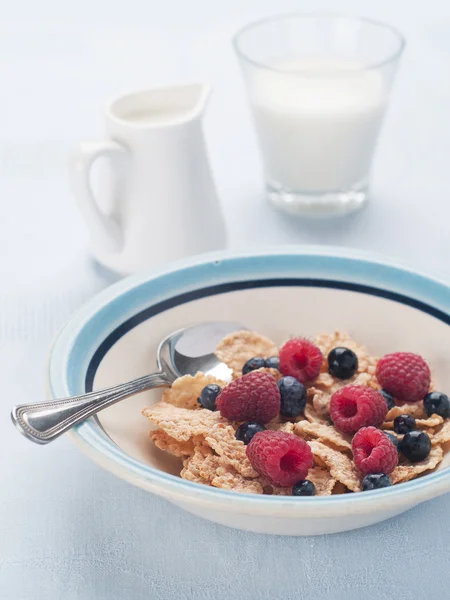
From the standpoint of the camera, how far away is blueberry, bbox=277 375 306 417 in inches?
42.3

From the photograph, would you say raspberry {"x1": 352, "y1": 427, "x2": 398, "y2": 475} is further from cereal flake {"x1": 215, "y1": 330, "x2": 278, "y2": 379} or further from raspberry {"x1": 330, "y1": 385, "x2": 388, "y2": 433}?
cereal flake {"x1": 215, "y1": 330, "x2": 278, "y2": 379}

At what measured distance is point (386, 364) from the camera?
1.12 metres

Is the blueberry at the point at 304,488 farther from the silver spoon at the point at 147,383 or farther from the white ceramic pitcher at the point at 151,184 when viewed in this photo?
the white ceramic pitcher at the point at 151,184

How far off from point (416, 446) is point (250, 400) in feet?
0.64

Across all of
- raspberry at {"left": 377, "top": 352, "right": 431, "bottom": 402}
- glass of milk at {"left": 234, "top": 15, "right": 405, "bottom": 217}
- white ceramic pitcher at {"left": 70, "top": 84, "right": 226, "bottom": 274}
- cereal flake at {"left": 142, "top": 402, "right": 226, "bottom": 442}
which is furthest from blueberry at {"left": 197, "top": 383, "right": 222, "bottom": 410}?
glass of milk at {"left": 234, "top": 15, "right": 405, "bottom": 217}

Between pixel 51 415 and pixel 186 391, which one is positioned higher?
pixel 51 415

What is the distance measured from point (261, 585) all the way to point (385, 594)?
13 cm

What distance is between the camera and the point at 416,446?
988 mm

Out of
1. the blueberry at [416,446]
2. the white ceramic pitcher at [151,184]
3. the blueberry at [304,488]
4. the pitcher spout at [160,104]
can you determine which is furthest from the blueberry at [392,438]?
the pitcher spout at [160,104]

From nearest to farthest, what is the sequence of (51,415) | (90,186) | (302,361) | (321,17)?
1. (51,415)
2. (302,361)
3. (90,186)
4. (321,17)

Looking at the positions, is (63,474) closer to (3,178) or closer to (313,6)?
(3,178)

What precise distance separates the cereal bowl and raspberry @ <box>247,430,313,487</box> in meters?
0.05

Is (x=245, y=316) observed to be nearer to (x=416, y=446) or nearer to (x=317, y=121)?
(x=416, y=446)

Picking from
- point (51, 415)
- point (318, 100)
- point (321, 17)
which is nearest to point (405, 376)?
point (51, 415)
